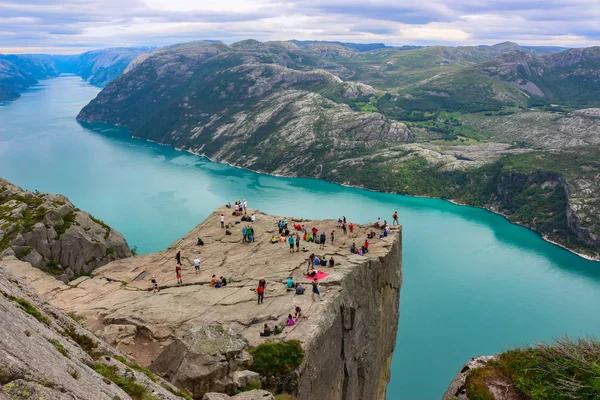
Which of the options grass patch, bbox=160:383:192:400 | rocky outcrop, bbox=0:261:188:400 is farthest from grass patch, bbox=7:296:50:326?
grass patch, bbox=160:383:192:400

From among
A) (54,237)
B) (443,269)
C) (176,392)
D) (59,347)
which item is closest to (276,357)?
(176,392)

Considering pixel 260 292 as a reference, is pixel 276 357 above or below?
below

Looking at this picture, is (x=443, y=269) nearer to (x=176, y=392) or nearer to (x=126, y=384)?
(x=176, y=392)

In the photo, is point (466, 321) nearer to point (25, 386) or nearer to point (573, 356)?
point (573, 356)

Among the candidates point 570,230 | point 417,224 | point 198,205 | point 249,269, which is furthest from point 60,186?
point 570,230

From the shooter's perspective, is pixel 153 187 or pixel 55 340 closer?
pixel 55 340

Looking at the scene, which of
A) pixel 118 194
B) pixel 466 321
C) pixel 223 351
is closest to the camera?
pixel 223 351
